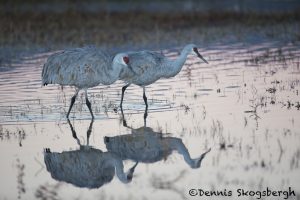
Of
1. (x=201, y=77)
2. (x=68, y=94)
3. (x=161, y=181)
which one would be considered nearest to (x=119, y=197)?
(x=161, y=181)

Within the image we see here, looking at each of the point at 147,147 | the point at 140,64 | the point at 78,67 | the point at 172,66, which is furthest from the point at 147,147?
the point at 172,66

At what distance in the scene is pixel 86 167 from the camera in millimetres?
7527

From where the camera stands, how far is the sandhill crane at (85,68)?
1018 centimetres

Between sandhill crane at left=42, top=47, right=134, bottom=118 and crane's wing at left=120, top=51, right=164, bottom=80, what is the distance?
468 millimetres

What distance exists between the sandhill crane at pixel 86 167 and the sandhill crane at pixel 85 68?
199 centimetres

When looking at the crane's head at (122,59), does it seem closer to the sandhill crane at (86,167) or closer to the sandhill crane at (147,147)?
the sandhill crane at (147,147)

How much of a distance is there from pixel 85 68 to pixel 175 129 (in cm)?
180

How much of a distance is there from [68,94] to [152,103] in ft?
5.48

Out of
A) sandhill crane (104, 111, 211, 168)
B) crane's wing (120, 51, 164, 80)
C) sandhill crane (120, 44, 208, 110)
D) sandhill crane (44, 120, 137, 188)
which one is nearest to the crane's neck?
sandhill crane (120, 44, 208, 110)

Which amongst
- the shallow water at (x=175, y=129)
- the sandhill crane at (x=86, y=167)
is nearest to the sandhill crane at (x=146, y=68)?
the shallow water at (x=175, y=129)

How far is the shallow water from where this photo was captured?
689 cm

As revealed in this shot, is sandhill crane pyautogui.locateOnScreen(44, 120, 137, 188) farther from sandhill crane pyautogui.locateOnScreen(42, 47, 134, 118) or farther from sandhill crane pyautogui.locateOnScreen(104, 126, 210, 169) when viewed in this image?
sandhill crane pyautogui.locateOnScreen(42, 47, 134, 118)

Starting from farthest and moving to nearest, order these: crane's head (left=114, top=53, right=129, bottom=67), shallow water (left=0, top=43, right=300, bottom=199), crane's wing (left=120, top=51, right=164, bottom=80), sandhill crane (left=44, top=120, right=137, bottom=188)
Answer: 1. crane's wing (left=120, top=51, right=164, bottom=80)
2. crane's head (left=114, top=53, right=129, bottom=67)
3. sandhill crane (left=44, top=120, right=137, bottom=188)
4. shallow water (left=0, top=43, right=300, bottom=199)

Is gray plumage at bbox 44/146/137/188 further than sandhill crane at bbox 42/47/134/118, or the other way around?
sandhill crane at bbox 42/47/134/118
